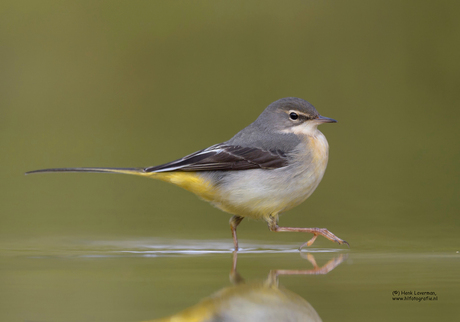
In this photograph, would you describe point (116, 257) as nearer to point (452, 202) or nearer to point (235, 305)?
point (235, 305)

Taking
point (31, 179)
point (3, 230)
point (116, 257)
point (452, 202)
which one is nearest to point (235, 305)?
point (116, 257)

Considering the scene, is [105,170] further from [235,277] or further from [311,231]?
[311,231]

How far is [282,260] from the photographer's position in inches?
231

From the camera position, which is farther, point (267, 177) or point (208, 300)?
point (267, 177)

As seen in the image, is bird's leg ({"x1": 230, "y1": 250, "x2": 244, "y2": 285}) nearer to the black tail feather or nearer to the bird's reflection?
the bird's reflection

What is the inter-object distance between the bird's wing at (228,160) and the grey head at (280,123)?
0.21 meters

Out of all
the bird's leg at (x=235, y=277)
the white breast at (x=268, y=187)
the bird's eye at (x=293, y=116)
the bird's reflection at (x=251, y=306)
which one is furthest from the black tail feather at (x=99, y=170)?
the bird's reflection at (x=251, y=306)

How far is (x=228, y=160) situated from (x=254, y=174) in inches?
13.9

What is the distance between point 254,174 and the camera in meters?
6.96

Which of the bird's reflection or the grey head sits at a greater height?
the grey head

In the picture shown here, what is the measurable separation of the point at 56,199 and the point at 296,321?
7099mm

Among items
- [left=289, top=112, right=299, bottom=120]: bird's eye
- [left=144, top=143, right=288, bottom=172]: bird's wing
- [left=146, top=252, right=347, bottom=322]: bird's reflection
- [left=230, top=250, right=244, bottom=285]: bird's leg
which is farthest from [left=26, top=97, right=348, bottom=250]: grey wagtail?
[left=146, top=252, right=347, bottom=322]: bird's reflection

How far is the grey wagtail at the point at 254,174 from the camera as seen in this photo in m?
6.85

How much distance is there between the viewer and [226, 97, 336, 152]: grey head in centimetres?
739
